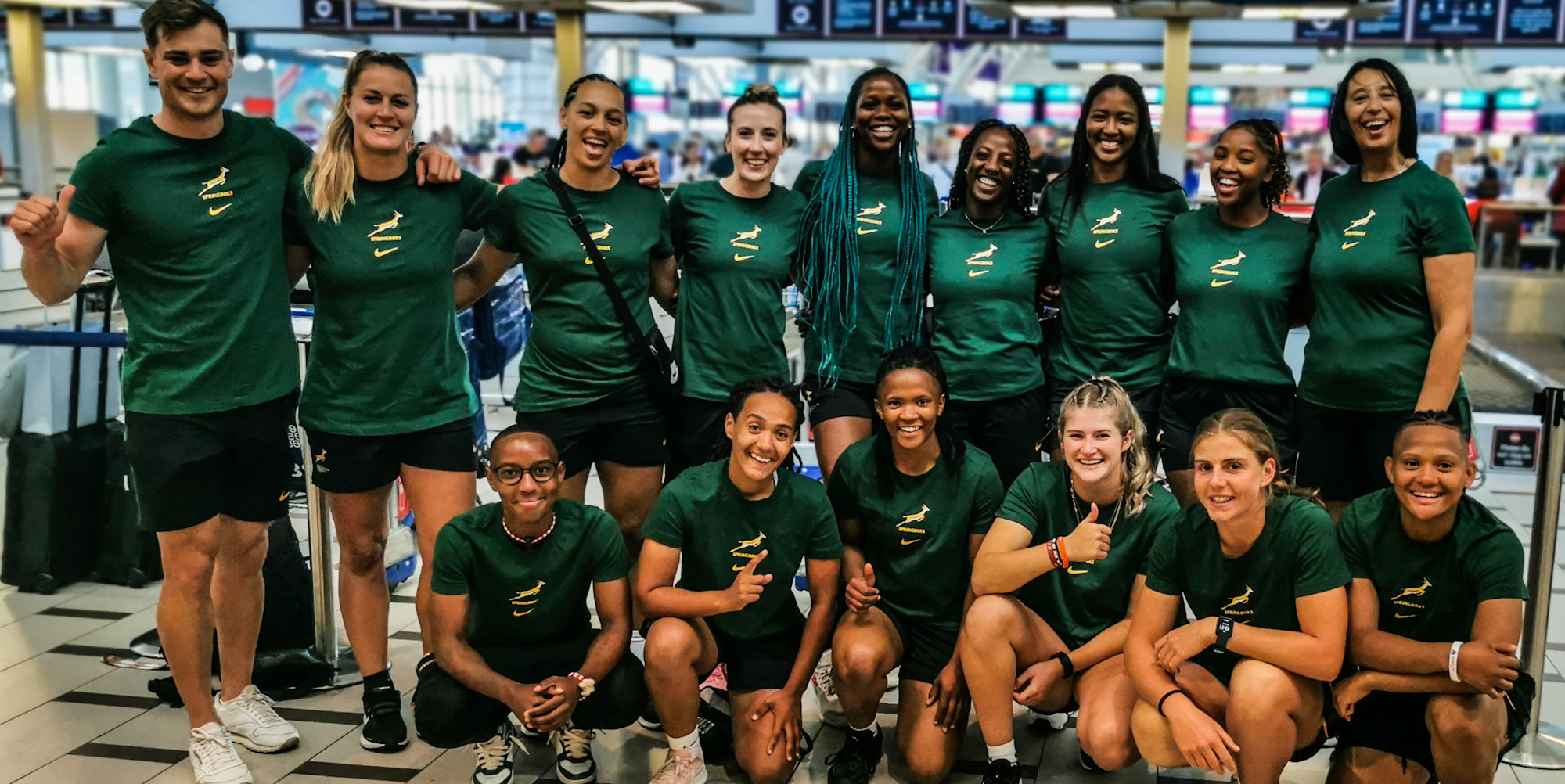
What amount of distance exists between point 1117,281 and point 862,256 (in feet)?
2.19

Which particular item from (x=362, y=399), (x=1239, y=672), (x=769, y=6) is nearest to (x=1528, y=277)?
(x=769, y=6)

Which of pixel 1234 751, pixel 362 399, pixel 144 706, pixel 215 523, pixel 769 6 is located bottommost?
pixel 144 706

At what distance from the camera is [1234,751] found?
9.23ft

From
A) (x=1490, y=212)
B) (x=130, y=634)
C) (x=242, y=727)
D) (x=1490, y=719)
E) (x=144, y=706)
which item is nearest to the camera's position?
(x=1490, y=719)

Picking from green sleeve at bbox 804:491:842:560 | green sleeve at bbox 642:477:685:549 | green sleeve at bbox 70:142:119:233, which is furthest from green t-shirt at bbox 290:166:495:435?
green sleeve at bbox 804:491:842:560

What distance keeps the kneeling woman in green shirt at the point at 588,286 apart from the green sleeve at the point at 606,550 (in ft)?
0.89

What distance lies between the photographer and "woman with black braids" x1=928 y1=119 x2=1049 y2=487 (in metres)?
3.45

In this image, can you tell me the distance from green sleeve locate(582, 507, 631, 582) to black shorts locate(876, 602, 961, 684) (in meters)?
0.67

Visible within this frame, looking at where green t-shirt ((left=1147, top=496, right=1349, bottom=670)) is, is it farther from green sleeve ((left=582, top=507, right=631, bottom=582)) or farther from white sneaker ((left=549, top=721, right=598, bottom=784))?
white sneaker ((left=549, top=721, right=598, bottom=784))

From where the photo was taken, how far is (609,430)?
11.3 ft

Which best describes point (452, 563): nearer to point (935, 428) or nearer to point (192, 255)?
point (192, 255)

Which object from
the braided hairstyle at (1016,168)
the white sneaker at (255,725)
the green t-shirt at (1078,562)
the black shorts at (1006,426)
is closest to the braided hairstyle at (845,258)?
the braided hairstyle at (1016,168)

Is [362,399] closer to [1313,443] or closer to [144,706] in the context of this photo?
[144,706]

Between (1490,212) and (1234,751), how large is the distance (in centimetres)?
1299
